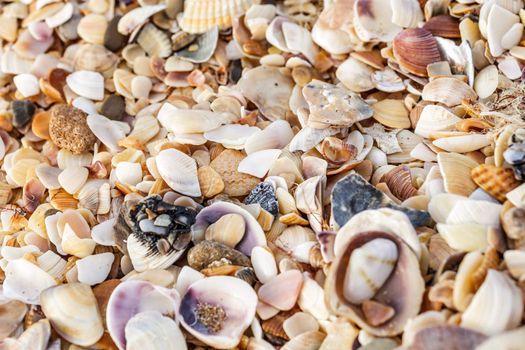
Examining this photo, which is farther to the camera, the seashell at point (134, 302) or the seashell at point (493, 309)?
the seashell at point (134, 302)

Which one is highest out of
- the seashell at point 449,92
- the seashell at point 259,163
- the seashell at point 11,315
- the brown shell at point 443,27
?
the brown shell at point 443,27

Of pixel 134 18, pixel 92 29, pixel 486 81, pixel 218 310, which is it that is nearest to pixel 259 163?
pixel 218 310

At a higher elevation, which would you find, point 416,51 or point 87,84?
point 416,51

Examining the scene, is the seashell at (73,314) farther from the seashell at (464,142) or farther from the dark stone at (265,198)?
the seashell at (464,142)

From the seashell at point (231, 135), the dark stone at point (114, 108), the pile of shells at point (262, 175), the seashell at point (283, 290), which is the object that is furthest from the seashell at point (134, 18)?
the seashell at point (283, 290)

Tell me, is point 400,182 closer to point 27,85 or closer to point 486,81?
point 486,81

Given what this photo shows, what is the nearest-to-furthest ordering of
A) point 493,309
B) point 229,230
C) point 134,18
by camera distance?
point 493,309 → point 229,230 → point 134,18

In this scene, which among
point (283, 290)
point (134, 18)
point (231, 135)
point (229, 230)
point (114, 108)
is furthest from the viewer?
point (134, 18)
